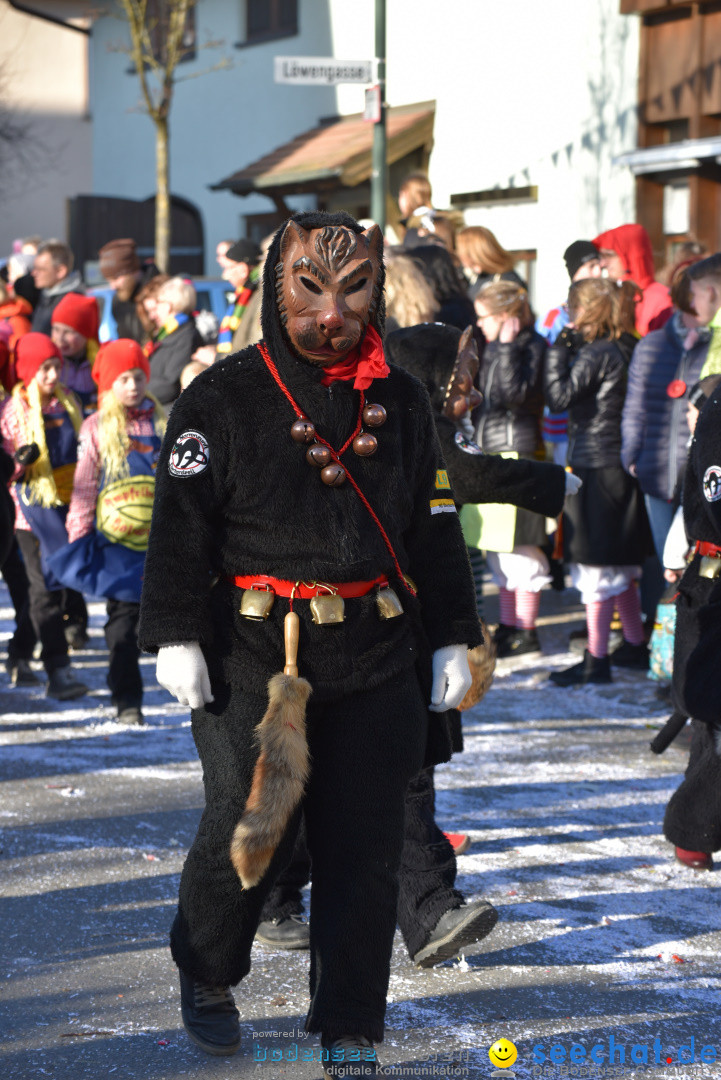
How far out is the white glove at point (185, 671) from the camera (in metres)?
3.32

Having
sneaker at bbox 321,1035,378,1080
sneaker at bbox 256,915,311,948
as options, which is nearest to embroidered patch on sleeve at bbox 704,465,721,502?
sneaker at bbox 256,915,311,948

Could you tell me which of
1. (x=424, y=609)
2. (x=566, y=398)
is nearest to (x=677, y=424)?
(x=566, y=398)

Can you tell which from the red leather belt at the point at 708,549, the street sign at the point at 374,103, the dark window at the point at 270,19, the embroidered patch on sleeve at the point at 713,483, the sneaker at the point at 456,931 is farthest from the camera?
the dark window at the point at 270,19

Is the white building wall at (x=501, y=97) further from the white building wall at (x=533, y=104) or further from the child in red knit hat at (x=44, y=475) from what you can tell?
the child in red knit hat at (x=44, y=475)

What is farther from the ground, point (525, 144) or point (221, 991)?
point (525, 144)

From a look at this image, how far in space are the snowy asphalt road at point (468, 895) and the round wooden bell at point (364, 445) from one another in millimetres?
1488

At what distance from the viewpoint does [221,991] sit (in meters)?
3.56

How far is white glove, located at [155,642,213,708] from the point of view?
3.32 meters

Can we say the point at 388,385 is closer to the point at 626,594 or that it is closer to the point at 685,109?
the point at 626,594

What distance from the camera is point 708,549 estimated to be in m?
4.77

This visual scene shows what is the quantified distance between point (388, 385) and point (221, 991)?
5.04 ft

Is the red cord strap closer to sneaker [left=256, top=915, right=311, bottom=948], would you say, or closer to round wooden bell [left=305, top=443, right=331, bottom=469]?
round wooden bell [left=305, top=443, right=331, bottom=469]

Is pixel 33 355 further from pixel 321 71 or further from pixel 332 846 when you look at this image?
pixel 332 846

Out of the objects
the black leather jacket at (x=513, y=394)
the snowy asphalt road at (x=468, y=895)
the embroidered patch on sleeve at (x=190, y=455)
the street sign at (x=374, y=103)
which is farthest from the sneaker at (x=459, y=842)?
the street sign at (x=374, y=103)
